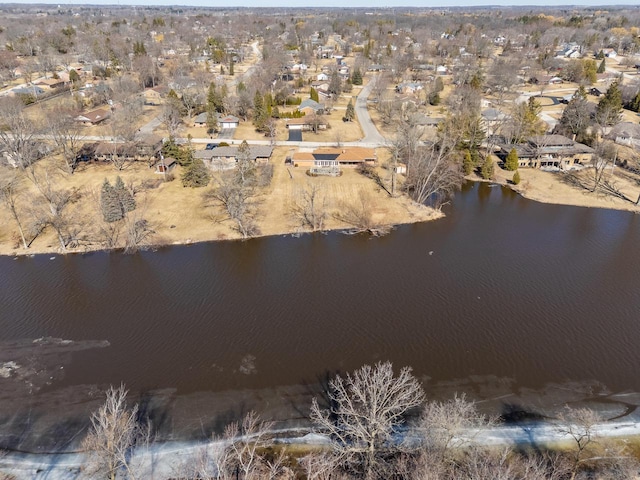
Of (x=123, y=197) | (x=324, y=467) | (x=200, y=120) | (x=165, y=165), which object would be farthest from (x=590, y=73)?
(x=324, y=467)

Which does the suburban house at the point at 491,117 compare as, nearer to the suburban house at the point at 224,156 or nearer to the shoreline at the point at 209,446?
the suburban house at the point at 224,156

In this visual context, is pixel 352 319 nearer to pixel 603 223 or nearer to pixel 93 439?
pixel 93 439

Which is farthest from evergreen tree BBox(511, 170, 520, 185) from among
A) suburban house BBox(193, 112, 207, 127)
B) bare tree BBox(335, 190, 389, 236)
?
suburban house BBox(193, 112, 207, 127)

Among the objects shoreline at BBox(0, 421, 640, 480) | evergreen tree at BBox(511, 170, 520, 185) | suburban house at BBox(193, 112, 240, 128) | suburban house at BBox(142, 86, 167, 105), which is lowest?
shoreline at BBox(0, 421, 640, 480)

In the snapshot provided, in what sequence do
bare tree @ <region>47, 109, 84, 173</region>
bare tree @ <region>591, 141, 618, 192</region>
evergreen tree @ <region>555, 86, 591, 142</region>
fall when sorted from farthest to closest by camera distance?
evergreen tree @ <region>555, 86, 591, 142</region>
bare tree @ <region>47, 109, 84, 173</region>
bare tree @ <region>591, 141, 618, 192</region>

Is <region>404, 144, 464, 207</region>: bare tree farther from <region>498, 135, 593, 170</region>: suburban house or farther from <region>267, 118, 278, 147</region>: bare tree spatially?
<region>267, 118, 278, 147</region>: bare tree

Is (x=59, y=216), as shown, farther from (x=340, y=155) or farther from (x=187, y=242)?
(x=340, y=155)

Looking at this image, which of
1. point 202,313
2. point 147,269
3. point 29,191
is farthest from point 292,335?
point 29,191
